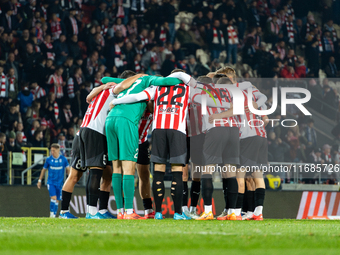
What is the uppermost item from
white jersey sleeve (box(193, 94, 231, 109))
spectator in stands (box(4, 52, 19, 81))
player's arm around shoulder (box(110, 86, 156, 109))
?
spectator in stands (box(4, 52, 19, 81))

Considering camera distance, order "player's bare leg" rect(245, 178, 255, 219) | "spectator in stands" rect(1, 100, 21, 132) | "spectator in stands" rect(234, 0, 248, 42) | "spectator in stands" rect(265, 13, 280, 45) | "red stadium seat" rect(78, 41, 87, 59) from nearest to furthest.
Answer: "player's bare leg" rect(245, 178, 255, 219) < "spectator in stands" rect(1, 100, 21, 132) < "red stadium seat" rect(78, 41, 87, 59) < "spectator in stands" rect(234, 0, 248, 42) < "spectator in stands" rect(265, 13, 280, 45)

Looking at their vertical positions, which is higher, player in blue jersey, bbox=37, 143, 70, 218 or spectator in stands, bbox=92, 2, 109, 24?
spectator in stands, bbox=92, 2, 109, 24

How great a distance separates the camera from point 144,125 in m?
6.31

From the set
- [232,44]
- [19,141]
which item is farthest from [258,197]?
[232,44]

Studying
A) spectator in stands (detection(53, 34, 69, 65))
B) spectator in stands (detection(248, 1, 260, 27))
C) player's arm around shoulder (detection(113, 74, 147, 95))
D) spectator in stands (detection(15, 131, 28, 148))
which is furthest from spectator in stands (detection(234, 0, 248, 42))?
player's arm around shoulder (detection(113, 74, 147, 95))

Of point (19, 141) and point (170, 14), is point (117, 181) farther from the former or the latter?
point (170, 14)

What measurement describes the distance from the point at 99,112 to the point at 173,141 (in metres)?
1.16

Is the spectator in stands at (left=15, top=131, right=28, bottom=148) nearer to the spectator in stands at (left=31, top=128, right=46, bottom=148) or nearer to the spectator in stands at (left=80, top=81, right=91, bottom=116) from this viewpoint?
the spectator in stands at (left=31, top=128, right=46, bottom=148)

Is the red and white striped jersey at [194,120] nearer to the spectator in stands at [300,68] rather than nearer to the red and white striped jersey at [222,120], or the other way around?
the red and white striped jersey at [222,120]

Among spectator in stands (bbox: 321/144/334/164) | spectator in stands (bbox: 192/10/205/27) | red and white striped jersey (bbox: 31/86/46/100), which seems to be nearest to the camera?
spectator in stands (bbox: 321/144/334/164)

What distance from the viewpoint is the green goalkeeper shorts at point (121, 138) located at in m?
5.63

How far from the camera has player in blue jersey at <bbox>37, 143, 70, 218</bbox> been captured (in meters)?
9.64

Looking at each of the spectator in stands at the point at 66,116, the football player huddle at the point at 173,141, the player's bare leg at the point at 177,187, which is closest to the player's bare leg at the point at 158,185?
the football player huddle at the point at 173,141

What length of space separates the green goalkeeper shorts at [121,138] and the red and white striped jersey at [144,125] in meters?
0.42
